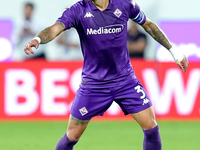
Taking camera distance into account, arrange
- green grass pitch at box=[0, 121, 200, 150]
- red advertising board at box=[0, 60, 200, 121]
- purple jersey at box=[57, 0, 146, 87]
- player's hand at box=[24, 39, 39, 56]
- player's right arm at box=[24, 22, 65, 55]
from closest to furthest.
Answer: player's hand at box=[24, 39, 39, 56]
player's right arm at box=[24, 22, 65, 55]
purple jersey at box=[57, 0, 146, 87]
green grass pitch at box=[0, 121, 200, 150]
red advertising board at box=[0, 60, 200, 121]

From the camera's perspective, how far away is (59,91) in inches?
399

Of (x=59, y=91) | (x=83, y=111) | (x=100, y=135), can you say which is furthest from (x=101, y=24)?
(x=59, y=91)

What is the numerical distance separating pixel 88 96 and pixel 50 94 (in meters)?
4.46

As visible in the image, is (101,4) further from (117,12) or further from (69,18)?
(69,18)

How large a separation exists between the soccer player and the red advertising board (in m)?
4.32

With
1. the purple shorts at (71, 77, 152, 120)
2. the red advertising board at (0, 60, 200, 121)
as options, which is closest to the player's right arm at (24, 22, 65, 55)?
the purple shorts at (71, 77, 152, 120)

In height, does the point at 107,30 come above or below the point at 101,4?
below

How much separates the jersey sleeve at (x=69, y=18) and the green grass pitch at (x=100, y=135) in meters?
2.81

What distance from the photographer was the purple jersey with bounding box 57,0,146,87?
5484 mm

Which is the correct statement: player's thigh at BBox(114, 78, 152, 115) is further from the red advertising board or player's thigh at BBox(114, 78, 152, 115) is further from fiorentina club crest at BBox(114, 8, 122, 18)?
the red advertising board

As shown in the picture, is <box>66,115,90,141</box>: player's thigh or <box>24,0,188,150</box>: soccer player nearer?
<box>24,0,188,150</box>: soccer player

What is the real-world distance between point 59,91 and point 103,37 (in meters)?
4.75

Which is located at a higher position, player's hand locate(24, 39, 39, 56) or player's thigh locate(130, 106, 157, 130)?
player's hand locate(24, 39, 39, 56)

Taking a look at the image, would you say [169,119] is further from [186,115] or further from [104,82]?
[104,82]
